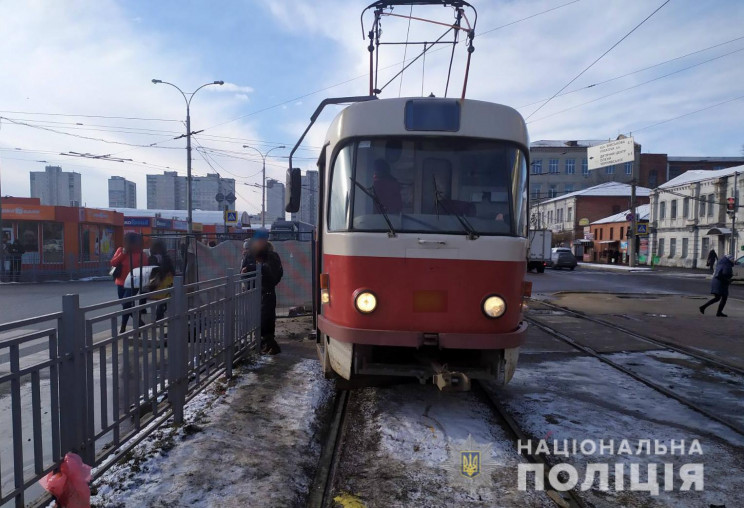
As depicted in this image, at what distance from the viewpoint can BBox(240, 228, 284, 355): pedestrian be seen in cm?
755

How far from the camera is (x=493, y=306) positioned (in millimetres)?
4438

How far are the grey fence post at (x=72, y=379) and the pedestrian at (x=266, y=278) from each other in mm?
4363

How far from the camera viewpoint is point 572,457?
13.2 feet

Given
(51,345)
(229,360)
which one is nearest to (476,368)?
(229,360)

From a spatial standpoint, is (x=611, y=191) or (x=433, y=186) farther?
(x=611, y=191)

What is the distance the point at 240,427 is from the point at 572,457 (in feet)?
9.35

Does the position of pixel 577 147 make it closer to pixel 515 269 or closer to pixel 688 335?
pixel 688 335

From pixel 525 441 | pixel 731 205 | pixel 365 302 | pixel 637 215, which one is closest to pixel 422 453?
pixel 525 441

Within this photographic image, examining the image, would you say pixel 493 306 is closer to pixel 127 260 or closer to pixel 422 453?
pixel 422 453

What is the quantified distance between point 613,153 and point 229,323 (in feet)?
132

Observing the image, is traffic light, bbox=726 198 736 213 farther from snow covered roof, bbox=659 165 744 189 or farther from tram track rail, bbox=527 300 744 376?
tram track rail, bbox=527 300 744 376

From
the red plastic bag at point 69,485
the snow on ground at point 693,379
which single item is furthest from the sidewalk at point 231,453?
the snow on ground at point 693,379

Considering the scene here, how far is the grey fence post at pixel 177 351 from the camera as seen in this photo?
4.34 m

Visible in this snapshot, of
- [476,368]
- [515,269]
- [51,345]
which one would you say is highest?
[515,269]
